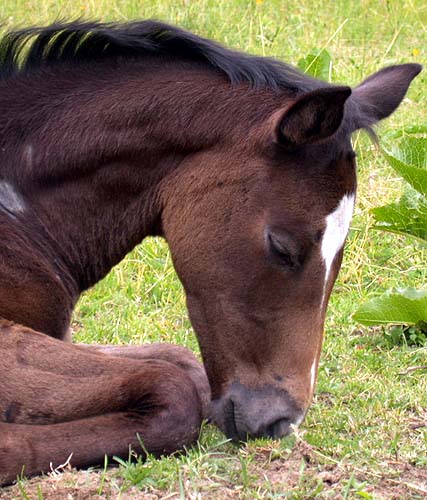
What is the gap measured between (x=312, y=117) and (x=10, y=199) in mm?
1270

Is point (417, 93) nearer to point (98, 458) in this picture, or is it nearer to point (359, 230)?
point (359, 230)

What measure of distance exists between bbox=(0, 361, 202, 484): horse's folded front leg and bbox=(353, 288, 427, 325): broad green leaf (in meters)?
1.57

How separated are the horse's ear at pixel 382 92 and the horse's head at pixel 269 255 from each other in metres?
0.24

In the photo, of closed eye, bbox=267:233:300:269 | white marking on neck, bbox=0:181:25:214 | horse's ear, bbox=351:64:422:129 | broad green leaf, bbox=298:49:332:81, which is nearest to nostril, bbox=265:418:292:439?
closed eye, bbox=267:233:300:269

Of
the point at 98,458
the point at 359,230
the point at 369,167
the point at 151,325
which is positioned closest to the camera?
the point at 98,458

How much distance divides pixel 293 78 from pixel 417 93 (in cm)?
507

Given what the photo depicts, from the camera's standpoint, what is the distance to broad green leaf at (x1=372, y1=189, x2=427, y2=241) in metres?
5.32

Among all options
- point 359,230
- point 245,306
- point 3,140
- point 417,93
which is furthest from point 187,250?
point 417,93

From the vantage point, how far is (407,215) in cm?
538

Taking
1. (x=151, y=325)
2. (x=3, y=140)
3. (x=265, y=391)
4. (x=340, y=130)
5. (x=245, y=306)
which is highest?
(x=340, y=130)

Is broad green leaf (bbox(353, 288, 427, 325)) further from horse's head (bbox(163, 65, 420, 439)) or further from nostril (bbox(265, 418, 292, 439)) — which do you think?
nostril (bbox(265, 418, 292, 439))

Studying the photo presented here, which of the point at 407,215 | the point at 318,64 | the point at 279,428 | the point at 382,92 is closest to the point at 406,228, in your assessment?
the point at 407,215

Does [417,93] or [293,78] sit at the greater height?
[293,78]

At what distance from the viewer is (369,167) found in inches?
301
